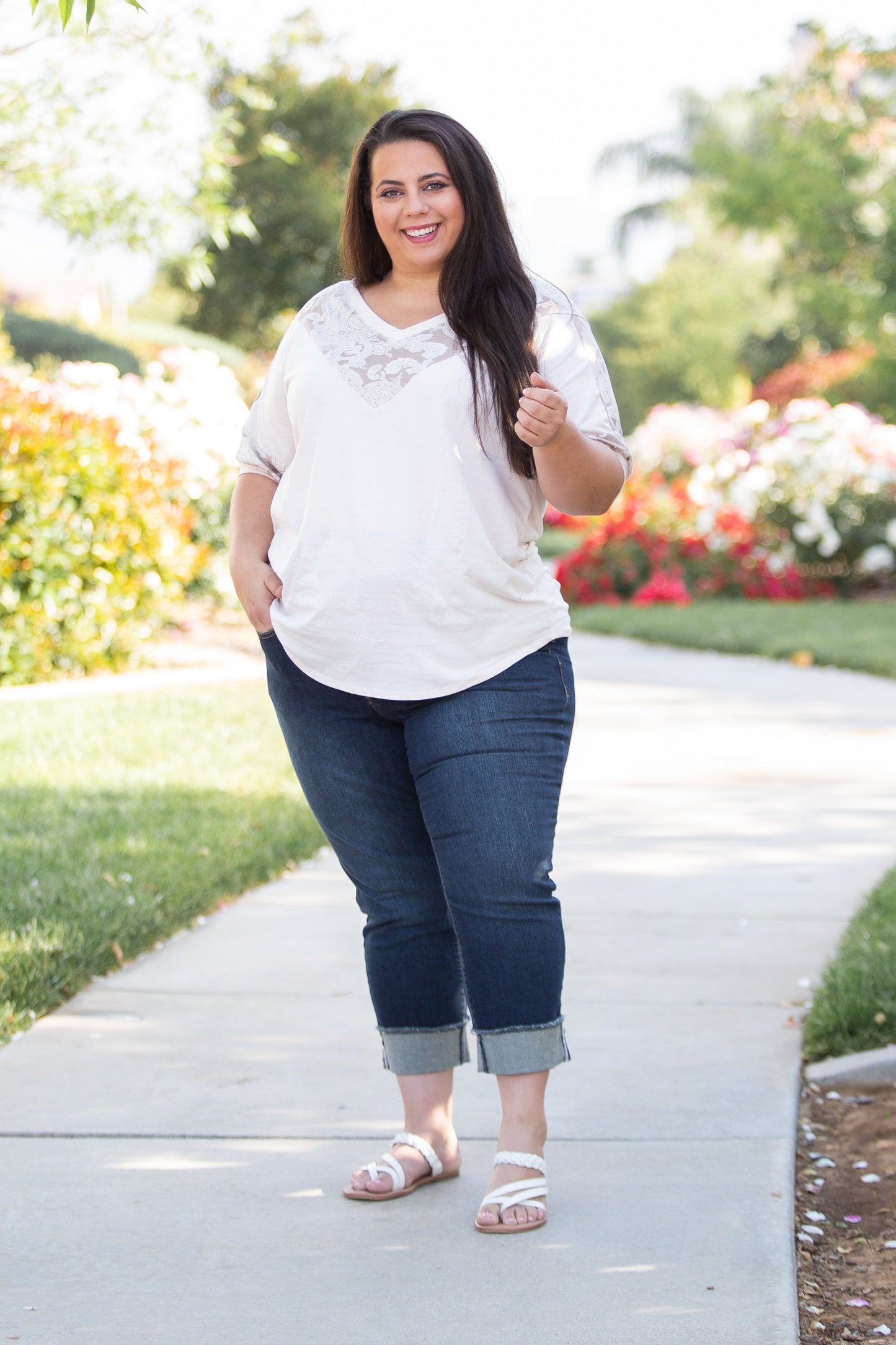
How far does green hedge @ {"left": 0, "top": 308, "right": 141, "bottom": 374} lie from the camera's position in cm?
1692

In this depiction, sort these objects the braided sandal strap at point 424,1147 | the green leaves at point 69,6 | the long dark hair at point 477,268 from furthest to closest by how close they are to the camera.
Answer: the braided sandal strap at point 424,1147 → the long dark hair at point 477,268 → the green leaves at point 69,6

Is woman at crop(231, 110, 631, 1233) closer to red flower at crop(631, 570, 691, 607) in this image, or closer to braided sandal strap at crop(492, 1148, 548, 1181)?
braided sandal strap at crop(492, 1148, 548, 1181)

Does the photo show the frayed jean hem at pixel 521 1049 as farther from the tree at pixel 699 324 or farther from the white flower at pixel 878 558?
the tree at pixel 699 324

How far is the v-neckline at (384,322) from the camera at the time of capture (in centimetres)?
242

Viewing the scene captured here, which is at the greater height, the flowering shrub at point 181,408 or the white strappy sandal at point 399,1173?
A: the flowering shrub at point 181,408

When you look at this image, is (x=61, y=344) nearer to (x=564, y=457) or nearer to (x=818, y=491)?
(x=818, y=491)

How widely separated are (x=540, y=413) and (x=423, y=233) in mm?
451

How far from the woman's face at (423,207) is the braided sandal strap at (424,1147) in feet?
4.85

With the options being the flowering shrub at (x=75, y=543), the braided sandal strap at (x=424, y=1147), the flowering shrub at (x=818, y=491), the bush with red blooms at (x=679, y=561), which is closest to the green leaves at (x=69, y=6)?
the braided sandal strap at (x=424, y=1147)

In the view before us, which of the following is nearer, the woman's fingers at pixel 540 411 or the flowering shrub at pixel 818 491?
the woman's fingers at pixel 540 411

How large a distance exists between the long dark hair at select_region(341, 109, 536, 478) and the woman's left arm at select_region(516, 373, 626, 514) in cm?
6

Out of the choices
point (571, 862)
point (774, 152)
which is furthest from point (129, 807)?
point (774, 152)

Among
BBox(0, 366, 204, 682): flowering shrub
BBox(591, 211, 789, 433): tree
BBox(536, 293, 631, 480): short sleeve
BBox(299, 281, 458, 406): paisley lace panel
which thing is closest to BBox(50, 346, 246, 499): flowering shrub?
BBox(0, 366, 204, 682): flowering shrub

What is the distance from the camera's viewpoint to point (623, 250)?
167ft
